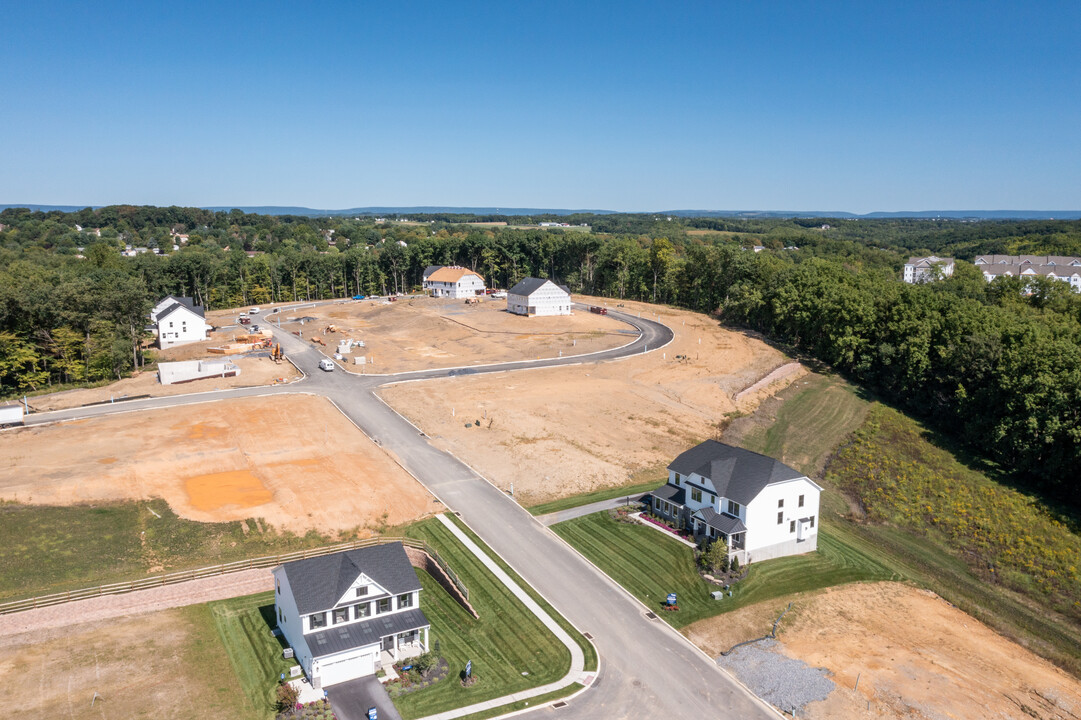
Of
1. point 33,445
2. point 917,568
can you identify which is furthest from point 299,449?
point 917,568

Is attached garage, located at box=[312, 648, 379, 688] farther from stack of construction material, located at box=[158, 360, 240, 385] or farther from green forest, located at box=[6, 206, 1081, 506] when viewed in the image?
stack of construction material, located at box=[158, 360, 240, 385]

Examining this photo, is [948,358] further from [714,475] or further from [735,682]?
[735,682]

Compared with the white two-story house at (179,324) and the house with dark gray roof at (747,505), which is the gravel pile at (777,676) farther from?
the white two-story house at (179,324)

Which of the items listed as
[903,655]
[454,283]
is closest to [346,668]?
[903,655]

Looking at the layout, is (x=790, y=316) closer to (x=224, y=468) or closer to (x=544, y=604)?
(x=544, y=604)

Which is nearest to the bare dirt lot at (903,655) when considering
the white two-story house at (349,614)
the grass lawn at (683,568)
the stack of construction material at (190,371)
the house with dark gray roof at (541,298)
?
the grass lawn at (683,568)
